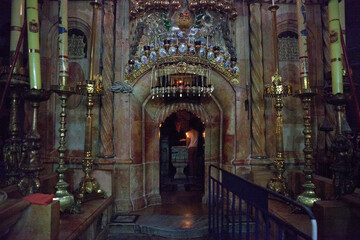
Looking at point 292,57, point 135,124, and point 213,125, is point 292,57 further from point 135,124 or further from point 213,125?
point 135,124

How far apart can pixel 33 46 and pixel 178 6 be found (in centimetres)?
406

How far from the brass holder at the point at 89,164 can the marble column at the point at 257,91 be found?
12.0 feet

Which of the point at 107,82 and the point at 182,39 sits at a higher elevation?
the point at 182,39

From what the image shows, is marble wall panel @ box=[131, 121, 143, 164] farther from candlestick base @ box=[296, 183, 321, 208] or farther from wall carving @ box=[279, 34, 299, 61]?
wall carving @ box=[279, 34, 299, 61]

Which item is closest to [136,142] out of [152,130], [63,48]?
[152,130]

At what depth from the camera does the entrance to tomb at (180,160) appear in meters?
8.69

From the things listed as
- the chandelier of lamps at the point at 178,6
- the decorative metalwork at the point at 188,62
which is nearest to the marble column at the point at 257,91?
the decorative metalwork at the point at 188,62

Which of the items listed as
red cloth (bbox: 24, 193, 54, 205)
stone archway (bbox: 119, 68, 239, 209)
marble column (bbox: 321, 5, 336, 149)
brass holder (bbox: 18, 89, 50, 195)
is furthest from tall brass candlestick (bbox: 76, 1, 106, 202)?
marble column (bbox: 321, 5, 336, 149)

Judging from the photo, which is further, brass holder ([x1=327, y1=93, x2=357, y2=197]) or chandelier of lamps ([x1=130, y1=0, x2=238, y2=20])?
chandelier of lamps ([x1=130, y1=0, x2=238, y2=20])

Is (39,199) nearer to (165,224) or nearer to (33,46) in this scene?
(33,46)

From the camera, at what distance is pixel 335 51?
12.3 feet

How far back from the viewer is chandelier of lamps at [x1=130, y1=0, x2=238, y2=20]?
6.41 m

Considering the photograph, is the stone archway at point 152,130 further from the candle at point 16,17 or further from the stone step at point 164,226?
the candle at point 16,17

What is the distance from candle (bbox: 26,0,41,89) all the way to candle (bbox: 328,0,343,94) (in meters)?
4.20
